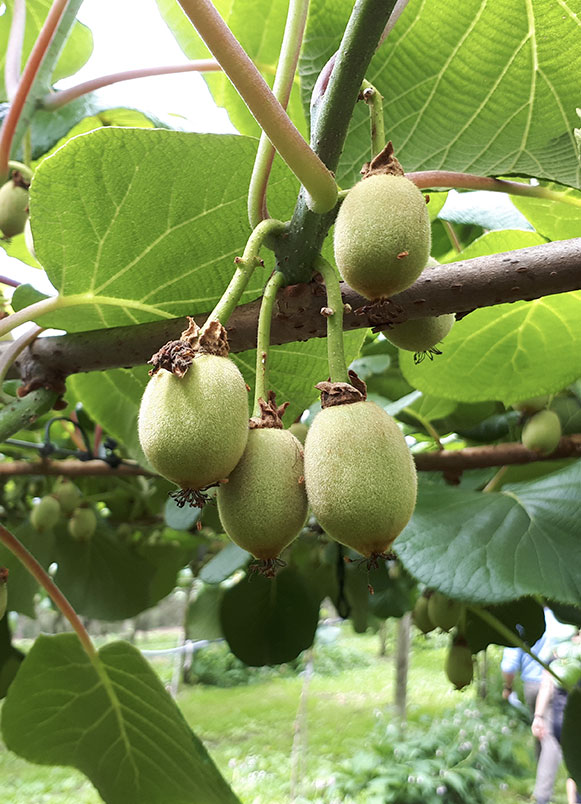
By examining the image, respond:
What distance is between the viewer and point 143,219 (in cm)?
65

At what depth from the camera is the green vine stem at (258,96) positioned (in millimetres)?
403

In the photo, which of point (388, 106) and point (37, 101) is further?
point (37, 101)

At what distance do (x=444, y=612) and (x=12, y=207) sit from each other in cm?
102

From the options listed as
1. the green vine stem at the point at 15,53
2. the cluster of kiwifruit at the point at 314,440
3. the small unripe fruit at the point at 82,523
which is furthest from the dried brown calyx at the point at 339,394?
the small unripe fruit at the point at 82,523

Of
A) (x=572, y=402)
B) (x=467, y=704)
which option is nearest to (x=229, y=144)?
(x=572, y=402)

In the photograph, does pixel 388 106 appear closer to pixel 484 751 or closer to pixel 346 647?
pixel 484 751

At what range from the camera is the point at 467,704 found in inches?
262

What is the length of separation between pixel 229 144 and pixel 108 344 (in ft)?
0.73

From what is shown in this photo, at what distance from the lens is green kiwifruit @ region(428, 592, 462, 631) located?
134 cm

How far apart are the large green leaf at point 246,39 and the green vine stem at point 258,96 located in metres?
0.58

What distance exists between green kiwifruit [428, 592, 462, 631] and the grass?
282 cm

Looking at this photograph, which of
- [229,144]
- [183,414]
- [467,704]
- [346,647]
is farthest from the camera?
[346,647]

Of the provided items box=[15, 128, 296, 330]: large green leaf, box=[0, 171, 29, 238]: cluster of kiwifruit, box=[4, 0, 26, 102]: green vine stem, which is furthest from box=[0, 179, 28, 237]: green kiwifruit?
box=[15, 128, 296, 330]: large green leaf

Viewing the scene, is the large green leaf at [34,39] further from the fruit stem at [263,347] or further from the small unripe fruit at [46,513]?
the fruit stem at [263,347]
